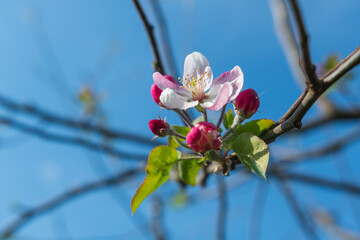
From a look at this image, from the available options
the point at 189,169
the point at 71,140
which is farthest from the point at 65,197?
the point at 189,169

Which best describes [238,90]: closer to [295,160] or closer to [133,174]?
[133,174]

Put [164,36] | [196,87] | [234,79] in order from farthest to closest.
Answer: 1. [164,36]
2. [196,87]
3. [234,79]

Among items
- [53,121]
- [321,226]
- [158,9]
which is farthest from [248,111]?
[321,226]

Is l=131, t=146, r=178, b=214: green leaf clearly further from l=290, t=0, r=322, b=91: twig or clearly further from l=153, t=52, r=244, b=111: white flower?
l=290, t=0, r=322, b=91: twig

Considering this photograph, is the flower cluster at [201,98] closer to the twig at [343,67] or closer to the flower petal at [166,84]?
the flower petal at [166,84]

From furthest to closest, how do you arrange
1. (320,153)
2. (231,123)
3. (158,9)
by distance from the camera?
1. (320,153)
2. (158,9)
3. (231,123)

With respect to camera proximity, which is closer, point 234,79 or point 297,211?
point 234,79

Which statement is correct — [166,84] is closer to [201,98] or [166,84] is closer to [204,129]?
[201,98]
